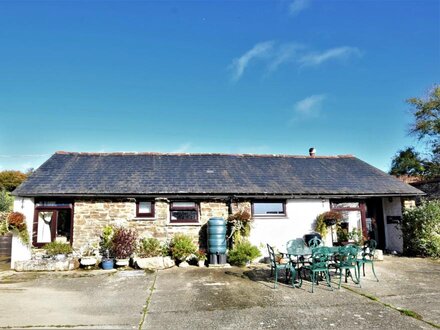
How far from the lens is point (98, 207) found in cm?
1204

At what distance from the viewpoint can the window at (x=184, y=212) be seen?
12.4m

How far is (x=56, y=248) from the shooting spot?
11.2 m

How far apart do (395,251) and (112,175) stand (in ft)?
41.0

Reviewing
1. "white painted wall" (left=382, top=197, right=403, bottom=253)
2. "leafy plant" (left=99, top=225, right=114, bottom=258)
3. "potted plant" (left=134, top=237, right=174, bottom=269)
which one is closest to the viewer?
"potted plant" (left=134, top=237, right=174, bottom=269)

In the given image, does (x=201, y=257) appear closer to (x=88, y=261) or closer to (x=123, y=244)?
(x=123, y=244)

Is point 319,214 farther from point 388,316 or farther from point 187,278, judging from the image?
point 388,316

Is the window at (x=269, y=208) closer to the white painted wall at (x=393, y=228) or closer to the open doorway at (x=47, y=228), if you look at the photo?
the white painted wall at (x=393, y=228)

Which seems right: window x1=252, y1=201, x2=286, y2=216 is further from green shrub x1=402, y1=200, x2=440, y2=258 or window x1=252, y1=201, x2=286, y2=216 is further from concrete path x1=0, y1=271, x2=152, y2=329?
green shrub x1=402, y1=200, x2=440, y2=258

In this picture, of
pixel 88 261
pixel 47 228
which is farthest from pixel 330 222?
pixel 47 228

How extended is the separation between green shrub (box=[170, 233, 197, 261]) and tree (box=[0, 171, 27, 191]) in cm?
2450

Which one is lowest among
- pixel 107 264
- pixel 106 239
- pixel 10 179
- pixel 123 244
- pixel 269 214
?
pixel 107 264

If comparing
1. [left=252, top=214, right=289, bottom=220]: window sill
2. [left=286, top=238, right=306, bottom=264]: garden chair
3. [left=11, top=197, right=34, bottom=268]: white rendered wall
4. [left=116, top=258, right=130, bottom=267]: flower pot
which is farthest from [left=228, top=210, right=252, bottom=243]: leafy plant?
[left=11, top=197, right=34, bottom=268]: white rendered wall

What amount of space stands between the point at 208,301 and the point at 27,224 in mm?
8110

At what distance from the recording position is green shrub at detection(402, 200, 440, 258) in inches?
488
